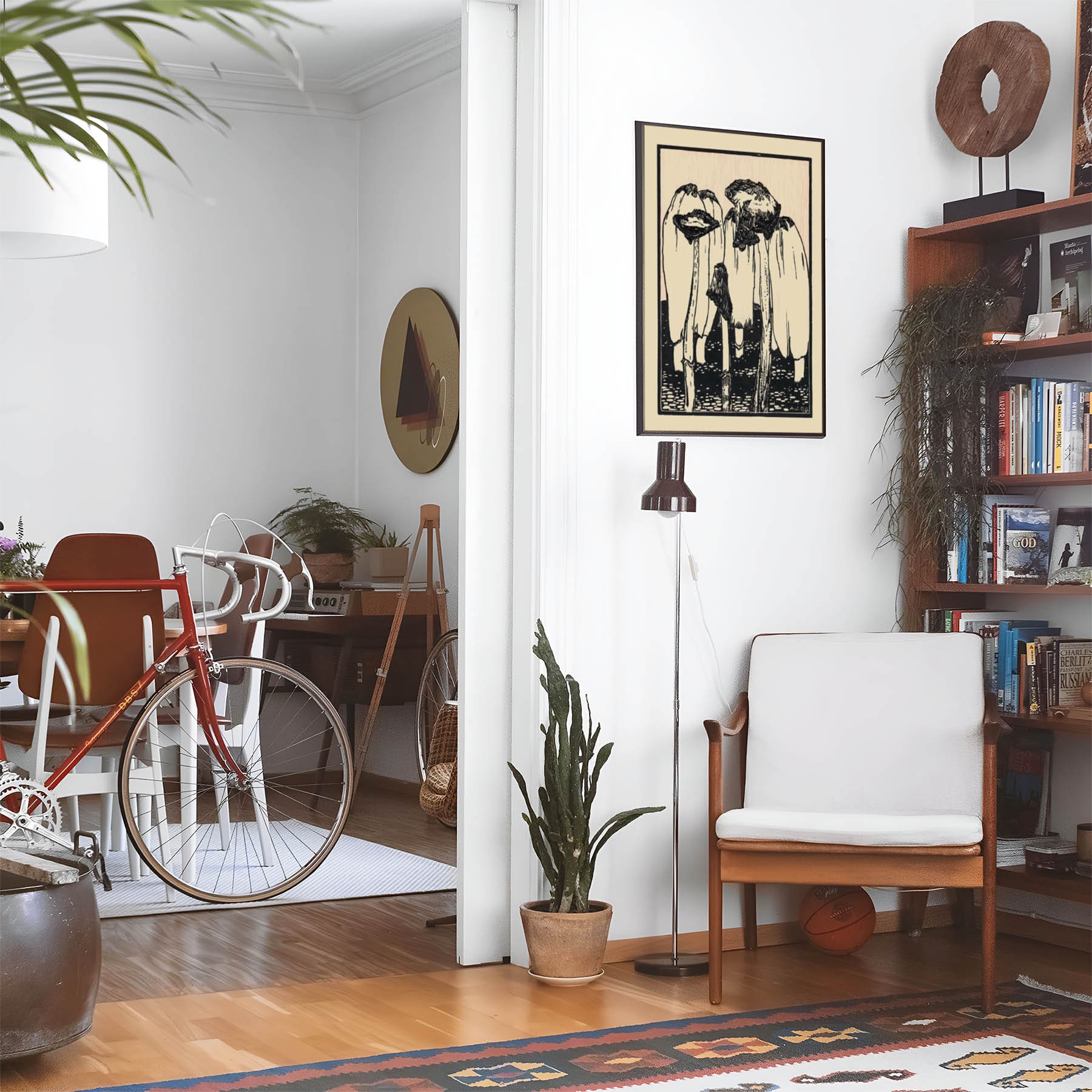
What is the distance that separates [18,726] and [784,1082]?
2.54 meters

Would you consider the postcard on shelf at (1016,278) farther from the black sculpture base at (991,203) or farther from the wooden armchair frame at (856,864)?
the wooden armchair frame at (856,864)

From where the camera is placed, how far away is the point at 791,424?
3.88 m

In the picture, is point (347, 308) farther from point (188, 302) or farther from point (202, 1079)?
point (202, 1079)

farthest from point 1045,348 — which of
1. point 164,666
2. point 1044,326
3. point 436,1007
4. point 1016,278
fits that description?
point 164,666

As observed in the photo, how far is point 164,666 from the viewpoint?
4.06m

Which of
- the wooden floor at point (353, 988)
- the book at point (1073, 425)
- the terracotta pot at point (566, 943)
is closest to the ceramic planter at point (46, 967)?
the wooden floor at point (353, 988)

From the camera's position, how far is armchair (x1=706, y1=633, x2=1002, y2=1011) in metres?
3.20

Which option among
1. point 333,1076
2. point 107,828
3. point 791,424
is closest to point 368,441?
point 107,828

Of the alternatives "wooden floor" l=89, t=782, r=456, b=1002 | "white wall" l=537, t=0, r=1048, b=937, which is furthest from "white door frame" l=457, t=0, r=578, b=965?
"wooden floor" l=89, t=782, r=456, b=1002

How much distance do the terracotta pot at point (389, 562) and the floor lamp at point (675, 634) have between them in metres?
2.72

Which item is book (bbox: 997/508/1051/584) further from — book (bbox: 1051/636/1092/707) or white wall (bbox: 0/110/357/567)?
white wall (bbox: 0/110/357/567)

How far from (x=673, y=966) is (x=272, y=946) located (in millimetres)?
1053

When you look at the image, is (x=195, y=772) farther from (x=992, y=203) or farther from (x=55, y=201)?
(x=992, y=203)

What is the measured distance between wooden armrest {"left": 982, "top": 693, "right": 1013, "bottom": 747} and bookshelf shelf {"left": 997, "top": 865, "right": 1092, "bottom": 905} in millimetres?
395
